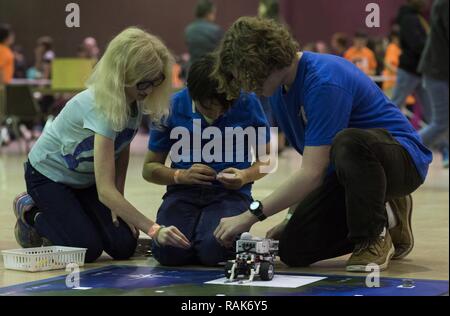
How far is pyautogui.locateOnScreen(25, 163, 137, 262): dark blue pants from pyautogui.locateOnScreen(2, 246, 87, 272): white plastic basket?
83 mm

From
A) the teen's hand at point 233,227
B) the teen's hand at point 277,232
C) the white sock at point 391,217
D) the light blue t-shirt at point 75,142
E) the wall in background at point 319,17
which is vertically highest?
the wall in background at point 319,17

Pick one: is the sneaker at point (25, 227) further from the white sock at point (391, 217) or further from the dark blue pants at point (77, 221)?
the white sock at point (391, 217)

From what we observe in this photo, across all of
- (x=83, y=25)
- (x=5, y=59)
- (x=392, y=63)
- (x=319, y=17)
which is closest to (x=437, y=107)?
(x=392, y=63)

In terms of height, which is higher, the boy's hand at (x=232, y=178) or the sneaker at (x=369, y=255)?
the boy's hand at (x=232, y=178)

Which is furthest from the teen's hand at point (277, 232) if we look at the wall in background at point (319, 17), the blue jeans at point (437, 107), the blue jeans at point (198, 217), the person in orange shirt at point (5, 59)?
the wall in background at point (319, 17)

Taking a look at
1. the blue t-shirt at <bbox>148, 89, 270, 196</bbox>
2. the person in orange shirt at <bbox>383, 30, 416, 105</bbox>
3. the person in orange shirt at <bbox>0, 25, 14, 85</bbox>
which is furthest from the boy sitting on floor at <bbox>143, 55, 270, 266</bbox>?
the person in orange shirt at <bbox>0, 25, 14, 85</bbox>

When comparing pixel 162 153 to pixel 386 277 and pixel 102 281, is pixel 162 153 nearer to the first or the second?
pixel 102 281

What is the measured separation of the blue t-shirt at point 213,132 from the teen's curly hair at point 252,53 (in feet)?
1.46

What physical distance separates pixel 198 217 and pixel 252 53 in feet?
2.50

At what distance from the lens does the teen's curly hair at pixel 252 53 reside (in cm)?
279

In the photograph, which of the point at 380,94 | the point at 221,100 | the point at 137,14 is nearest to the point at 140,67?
the point at 221,100

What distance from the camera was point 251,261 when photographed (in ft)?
9.26

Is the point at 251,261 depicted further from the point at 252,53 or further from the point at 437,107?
the point at 437,107

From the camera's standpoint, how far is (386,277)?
2.94 metres
